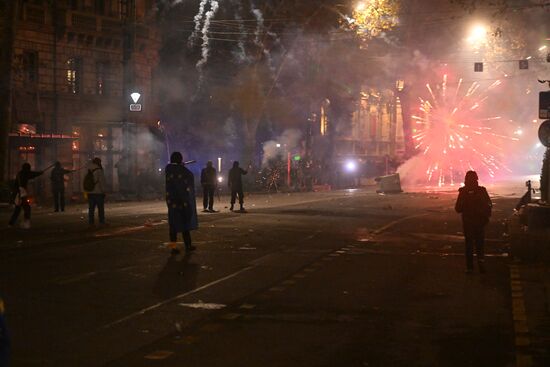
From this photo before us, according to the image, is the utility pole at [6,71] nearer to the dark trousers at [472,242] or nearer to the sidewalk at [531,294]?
the sidewalk at [531,294]

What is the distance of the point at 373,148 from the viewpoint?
7750cm

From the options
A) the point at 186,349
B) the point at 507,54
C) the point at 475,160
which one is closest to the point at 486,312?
the point at 186,349

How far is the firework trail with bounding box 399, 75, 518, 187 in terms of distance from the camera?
59.9 m

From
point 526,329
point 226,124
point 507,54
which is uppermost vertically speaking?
point 507,54

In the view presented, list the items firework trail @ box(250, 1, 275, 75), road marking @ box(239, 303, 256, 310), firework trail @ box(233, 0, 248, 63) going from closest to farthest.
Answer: road marking @ box(239, 303, 256, 310) → firework trail @ box(233, 0, 248, 63) → firework trail @ box(250, 1, 275, 75)

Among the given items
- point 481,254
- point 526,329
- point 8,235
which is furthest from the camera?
point 8,235

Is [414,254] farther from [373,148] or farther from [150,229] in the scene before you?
[373,148]

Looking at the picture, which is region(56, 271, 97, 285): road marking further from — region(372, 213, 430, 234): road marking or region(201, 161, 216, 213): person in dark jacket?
region(201, 161, 216, 213): person in dark jacket

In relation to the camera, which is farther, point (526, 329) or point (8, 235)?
point (8, 235)

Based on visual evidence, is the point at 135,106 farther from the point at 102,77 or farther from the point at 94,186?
the point at 94,186

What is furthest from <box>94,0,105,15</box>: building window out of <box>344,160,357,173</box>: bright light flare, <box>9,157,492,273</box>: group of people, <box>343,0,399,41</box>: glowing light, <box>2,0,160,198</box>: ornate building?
<box>9,157,492,273</box>: group of people

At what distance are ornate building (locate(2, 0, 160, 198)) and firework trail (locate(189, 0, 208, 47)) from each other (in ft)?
9.31

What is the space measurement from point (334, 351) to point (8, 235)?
1249cm

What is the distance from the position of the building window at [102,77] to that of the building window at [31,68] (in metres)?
4.06
